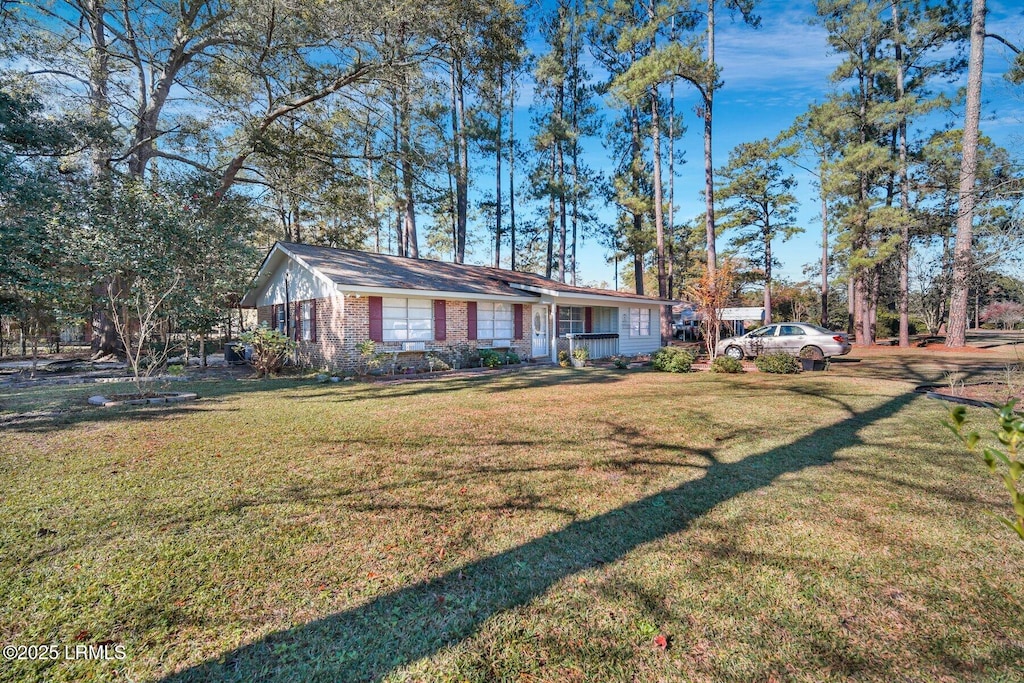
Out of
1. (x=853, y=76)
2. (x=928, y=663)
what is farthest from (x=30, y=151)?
(x=853, y=76)

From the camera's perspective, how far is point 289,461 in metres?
5.00

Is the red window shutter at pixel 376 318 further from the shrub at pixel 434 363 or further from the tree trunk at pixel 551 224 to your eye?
the tree trunk at pixel 551 224

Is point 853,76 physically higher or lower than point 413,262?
higher

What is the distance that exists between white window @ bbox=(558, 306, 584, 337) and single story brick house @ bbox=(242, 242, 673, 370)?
0.04m

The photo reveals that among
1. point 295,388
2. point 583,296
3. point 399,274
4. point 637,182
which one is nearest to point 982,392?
point 583,296

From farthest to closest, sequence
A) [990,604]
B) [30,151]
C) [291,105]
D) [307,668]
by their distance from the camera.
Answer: [291,105] < [30,151] < [990,604] < [307,668]

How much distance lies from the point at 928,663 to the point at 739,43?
24.9m

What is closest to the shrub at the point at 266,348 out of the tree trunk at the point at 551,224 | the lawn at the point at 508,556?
the lawn at the point at 508,556

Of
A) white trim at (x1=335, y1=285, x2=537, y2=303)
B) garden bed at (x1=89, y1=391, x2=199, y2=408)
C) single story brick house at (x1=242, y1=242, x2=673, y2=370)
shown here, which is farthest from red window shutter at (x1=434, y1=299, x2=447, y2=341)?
garden bed at (x1=89, y1=391, x2=199, y2=408)

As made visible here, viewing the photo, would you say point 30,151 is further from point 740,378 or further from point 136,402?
point 740,378

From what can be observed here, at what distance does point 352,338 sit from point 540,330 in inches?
316

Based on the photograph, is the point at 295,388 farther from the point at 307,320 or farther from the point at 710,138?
the point at 710,138

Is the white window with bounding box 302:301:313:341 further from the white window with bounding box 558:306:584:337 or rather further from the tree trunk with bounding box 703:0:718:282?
the tree trunk with bounding box 703:0:718:282

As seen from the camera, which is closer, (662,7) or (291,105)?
(291,105)
